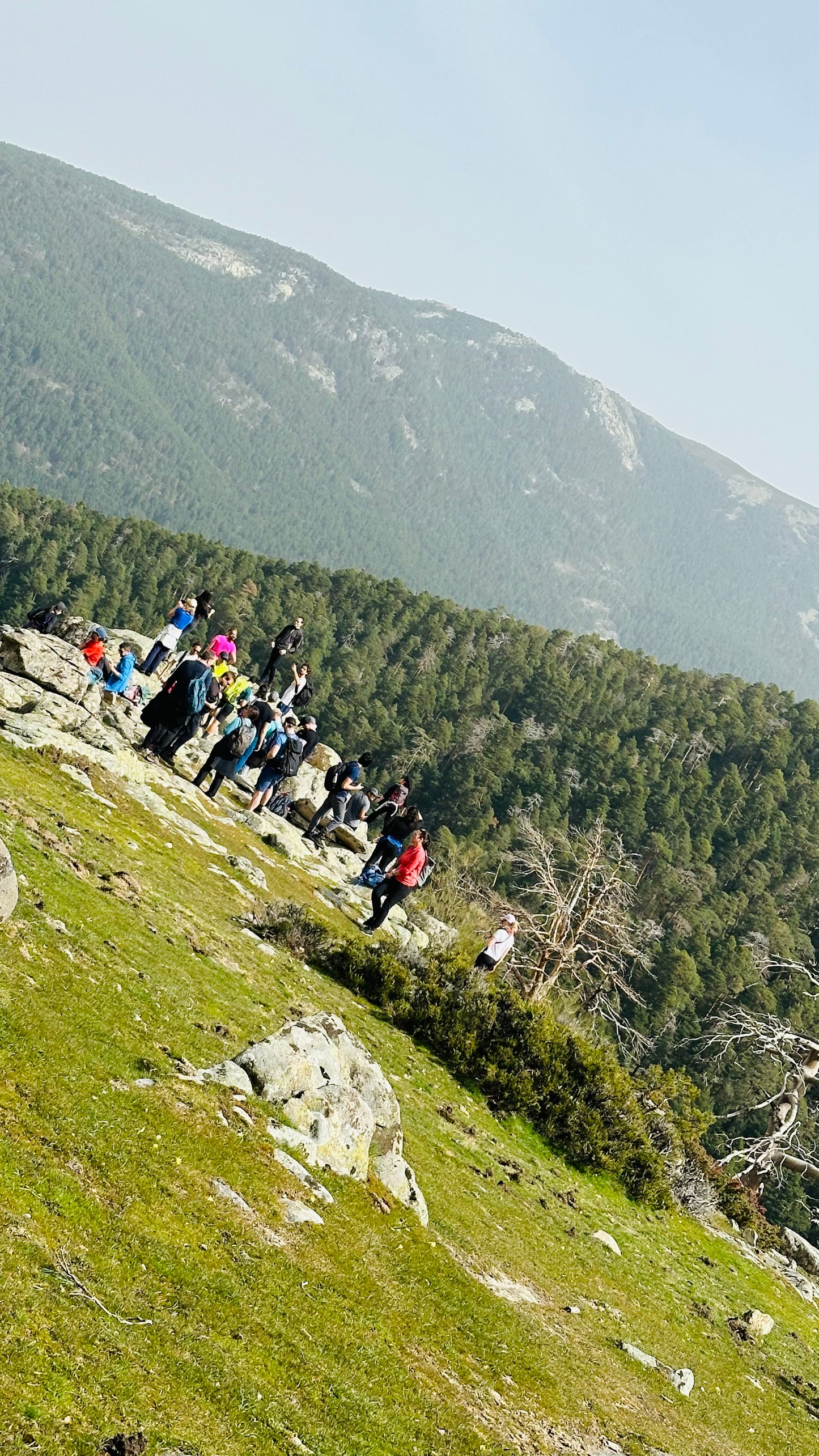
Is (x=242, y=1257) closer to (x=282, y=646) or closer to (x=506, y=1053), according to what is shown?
(x=506, y=1053)

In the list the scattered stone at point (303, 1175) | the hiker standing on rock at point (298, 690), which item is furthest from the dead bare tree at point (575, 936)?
the scattered stone at point (303, 1175)

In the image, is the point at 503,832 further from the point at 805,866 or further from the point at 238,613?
the point at 238,613

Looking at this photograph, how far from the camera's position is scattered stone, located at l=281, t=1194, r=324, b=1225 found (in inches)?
338

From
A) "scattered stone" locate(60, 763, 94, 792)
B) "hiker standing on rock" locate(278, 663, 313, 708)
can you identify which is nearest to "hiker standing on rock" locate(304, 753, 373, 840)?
"hiker standing on rock" locate(278, 663, 313, 708)

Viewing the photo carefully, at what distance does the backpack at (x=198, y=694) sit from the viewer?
68.8 ft

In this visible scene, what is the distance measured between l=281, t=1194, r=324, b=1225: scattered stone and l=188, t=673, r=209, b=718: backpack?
13429 mm

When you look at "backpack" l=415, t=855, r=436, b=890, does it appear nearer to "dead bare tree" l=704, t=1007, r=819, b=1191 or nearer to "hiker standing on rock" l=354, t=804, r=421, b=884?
"hiker standing on rock" l=354, t=804, r=421, b=884

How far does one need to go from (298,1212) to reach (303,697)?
2189 cm

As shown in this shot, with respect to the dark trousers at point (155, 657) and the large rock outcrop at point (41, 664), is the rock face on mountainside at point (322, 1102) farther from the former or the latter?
the dark trousers at point (155, 657)

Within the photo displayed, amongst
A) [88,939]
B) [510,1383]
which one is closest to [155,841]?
[88,939]

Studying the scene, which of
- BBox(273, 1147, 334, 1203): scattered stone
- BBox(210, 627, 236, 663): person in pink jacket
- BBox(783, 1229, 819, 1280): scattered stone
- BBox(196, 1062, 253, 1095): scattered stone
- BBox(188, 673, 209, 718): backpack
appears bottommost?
BBox(783, 1229, 819, 1280): scattered stone

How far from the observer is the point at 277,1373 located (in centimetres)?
637

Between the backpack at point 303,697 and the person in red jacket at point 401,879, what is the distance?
8411mm

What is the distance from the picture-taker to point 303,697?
2991cm
